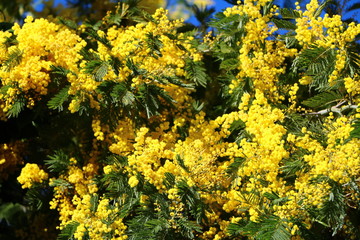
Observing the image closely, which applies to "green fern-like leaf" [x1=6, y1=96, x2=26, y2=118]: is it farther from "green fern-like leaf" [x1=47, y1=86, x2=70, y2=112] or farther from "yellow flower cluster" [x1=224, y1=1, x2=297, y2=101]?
"yellow flower cluster" [x1=224, y1=1, x2=297, y2=101]

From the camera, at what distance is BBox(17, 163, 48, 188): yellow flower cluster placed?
5367mm

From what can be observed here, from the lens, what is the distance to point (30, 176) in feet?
17.7

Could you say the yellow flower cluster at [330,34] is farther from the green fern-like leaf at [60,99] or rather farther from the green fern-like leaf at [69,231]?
the green fern-like leaf at [69,231]

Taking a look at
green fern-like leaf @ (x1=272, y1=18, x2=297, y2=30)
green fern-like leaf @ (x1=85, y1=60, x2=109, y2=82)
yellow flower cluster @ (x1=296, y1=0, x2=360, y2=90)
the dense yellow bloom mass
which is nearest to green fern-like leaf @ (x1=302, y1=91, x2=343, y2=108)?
the dense yellow bloom mass

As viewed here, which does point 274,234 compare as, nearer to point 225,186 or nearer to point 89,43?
point 225,186

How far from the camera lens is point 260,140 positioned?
167 inches

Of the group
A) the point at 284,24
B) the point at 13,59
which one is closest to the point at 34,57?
the point at 13,59

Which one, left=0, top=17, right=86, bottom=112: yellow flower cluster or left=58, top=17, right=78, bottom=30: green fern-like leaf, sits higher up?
left=58, top=17, right=78, bottom=30: green fern-like leaf

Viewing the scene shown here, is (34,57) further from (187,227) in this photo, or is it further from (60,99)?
(187,227)

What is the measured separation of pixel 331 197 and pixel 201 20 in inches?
126

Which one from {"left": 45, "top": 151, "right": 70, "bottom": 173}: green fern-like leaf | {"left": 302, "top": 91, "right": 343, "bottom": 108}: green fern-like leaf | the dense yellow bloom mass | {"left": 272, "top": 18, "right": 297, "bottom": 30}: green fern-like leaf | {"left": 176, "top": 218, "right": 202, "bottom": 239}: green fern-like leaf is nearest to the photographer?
the dense yellow bloom mass

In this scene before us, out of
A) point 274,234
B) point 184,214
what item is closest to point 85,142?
point 184,214

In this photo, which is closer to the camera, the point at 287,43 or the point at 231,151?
the point at 231,151

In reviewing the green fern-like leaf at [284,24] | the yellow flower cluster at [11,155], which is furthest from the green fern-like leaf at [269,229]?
the yellow flower cluster at [11,155]
